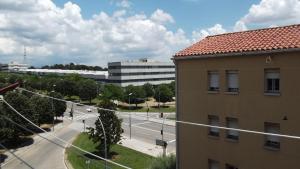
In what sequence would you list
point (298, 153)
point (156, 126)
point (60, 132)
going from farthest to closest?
point (156, 126) < point (60, 132) < point (298, 153)

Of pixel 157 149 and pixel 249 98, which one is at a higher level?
pixel 249 98

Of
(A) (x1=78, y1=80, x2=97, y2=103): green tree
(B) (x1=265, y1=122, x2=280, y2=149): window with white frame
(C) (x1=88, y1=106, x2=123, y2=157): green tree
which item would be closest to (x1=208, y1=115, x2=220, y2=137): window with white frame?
(B) (x1=265, y1=122, x2=280, y2=149): window with white frame

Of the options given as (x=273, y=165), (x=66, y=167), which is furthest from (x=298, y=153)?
(x=66, y=167)

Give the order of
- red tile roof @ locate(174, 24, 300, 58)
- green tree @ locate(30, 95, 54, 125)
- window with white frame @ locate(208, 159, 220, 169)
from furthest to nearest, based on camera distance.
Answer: green tree @ locate(30, 95, 54, 125), window with white frame @ locate(208, 159, 220, 169), red tile roof @ locate(174, 24, 300, 58)

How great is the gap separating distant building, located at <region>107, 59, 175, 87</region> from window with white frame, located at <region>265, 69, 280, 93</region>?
416ft

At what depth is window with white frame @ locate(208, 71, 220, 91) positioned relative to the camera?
24.1m

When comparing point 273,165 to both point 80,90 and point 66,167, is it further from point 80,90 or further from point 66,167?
point 80,90

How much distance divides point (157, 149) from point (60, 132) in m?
22.5

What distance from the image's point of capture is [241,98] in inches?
880

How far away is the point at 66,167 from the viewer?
46344 mm

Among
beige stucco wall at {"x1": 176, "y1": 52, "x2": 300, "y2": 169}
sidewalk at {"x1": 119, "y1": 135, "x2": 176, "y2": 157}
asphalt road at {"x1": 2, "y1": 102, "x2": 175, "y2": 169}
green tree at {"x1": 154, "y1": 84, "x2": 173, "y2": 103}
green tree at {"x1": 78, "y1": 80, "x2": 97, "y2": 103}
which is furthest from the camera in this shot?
green tree at {"x1": 78, "y1": 80, "x2": 97, "y2": 103}

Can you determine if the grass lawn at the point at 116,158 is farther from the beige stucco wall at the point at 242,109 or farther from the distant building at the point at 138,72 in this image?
the distant building at the point at 138,72

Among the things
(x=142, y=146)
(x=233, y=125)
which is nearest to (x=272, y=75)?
(x=233, y=125)

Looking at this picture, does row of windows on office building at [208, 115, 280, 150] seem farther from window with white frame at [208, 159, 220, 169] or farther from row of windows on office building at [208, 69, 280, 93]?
row of windows on office building at [208, 69, 280, 93]
